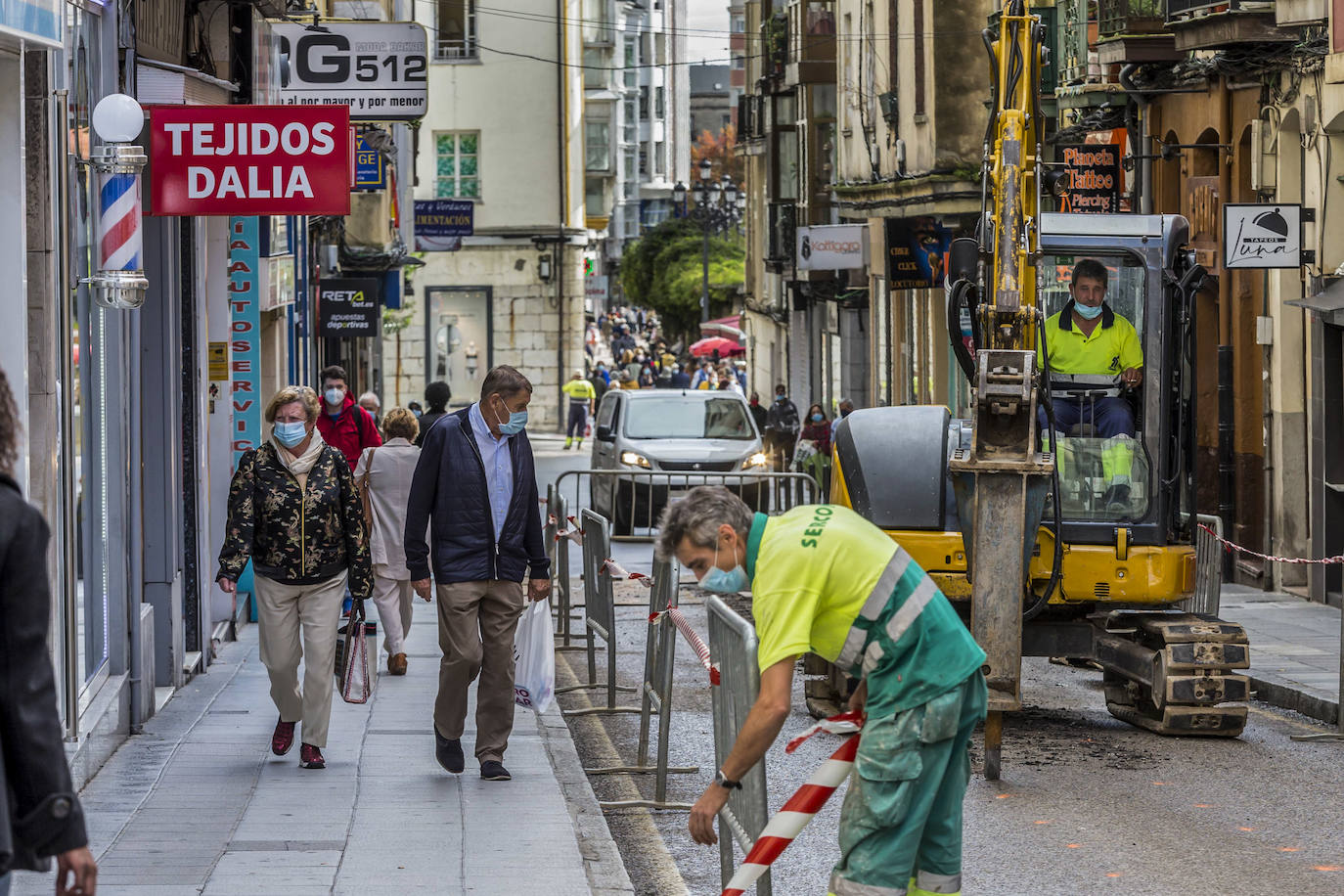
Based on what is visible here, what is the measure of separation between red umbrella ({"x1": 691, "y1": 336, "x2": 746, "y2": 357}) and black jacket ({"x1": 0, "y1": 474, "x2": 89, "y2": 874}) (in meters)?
59.4

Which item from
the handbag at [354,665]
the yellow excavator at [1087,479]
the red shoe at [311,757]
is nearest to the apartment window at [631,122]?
the yellow excavator at [1087,479]

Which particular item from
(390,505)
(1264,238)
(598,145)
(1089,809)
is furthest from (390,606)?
(598,145)

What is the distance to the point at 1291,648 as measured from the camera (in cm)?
1575

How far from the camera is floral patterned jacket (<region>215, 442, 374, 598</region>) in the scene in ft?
32.7

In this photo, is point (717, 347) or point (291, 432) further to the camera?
point (717, 347)

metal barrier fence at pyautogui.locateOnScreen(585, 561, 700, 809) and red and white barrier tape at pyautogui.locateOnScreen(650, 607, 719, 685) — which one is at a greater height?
red and white barrier tape at pyautogui.locateOnScreen(650, 607, 719, 685)

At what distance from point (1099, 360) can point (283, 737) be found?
5522mm

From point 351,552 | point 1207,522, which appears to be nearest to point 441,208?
point 1207,522

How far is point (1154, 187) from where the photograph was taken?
1019 inches

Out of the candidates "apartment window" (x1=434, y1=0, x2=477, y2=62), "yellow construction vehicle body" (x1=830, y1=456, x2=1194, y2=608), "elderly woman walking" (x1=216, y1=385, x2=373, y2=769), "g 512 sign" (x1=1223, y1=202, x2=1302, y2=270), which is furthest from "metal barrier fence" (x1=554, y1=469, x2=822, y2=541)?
"apartment window" (x1=434, y1=0, x2=477, y2=62)

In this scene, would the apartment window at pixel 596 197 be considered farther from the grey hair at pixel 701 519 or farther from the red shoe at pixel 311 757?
the grey hair at pixel 701 519

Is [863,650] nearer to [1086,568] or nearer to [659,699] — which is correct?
[659,699]

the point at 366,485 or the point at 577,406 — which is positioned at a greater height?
the point at 577,406

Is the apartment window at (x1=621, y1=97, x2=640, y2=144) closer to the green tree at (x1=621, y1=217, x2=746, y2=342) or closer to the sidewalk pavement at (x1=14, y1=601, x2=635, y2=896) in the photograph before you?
the green tree at (x1=621, y1=217, x2=746, y2=342)
